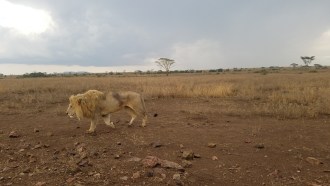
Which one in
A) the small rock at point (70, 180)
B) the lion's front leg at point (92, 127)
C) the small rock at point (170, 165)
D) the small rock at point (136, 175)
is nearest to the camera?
the small rock at point (70, 180)

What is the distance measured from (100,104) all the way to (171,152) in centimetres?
288

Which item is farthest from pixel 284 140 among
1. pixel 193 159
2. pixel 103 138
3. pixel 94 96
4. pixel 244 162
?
pixel 94 96

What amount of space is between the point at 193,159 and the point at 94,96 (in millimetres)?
3532

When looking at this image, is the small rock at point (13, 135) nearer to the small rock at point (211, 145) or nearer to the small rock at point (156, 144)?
the small rock at point (156, 144)

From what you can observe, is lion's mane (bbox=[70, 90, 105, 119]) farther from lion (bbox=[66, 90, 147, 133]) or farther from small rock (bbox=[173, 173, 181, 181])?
small rock (bbox=[173, 173, 181, 181])

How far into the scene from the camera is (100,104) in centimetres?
906

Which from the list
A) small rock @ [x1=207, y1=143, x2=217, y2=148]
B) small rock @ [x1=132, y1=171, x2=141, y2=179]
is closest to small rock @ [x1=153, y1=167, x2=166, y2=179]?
small rock @ [x1=132, y1=171, x2=141, y2=179]

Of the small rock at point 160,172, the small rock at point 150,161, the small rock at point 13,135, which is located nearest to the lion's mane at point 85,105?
the small rock at point 13,135

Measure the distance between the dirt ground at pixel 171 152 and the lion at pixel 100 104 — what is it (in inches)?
16.4

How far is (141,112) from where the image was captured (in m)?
9.43

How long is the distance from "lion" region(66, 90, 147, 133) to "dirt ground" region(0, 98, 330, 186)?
416 mm

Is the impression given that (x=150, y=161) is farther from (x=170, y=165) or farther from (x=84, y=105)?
(x=84, y=105)

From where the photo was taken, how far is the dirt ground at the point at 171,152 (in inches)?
225

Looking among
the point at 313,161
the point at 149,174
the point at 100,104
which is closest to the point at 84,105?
the point at 100,104
